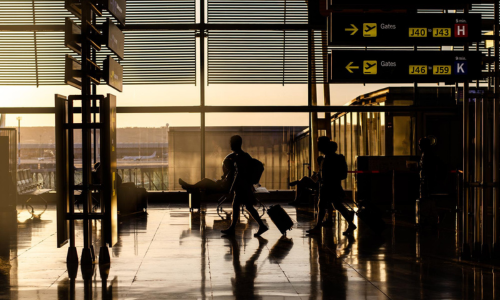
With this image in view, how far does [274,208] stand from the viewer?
9.64 metres

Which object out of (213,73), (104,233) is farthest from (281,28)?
(104,233)

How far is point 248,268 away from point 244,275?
1.33 feet

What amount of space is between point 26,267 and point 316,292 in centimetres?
337

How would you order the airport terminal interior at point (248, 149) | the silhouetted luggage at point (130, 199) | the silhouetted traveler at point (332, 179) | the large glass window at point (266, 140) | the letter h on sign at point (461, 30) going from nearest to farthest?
1. the airport terminal interior at point (248, 149)
2. the letter h on sign at point (461, 30)
3. the silhouetted traveler at point (332, 179)
4. the silhouetted luggage at point (130, 199)
5. the large glass window at point (266, 140)

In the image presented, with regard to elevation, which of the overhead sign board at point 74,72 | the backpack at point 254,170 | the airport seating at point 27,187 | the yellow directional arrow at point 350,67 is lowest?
the airport seating at point 27,187

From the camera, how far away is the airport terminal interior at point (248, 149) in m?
6.64

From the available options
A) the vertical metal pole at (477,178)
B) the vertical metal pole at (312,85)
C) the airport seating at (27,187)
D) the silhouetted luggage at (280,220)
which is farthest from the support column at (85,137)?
the vertical metal pole at (312,85)

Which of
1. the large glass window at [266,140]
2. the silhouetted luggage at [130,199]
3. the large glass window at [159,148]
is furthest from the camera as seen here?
the large glass window at [266,140]

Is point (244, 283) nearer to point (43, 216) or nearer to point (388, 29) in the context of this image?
point (388, 29)

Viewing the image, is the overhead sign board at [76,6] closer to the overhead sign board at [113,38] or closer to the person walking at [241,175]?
the overhead sign board at [113,38]

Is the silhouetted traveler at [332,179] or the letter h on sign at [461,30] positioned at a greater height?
the letter h on sign at [461,30]

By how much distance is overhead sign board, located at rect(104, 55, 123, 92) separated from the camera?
697 centimetres

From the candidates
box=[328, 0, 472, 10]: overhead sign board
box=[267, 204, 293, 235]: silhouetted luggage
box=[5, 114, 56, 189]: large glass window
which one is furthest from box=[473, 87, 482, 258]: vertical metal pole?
box=[5, 114, 56, 189]: large glass window

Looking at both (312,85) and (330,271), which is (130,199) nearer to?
(312,85)
